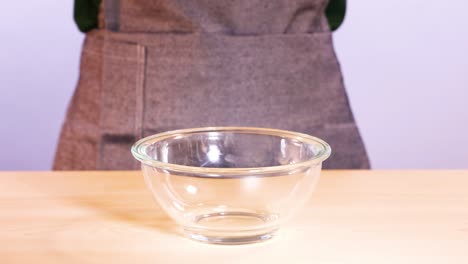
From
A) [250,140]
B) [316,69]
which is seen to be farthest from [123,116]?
[250,140]

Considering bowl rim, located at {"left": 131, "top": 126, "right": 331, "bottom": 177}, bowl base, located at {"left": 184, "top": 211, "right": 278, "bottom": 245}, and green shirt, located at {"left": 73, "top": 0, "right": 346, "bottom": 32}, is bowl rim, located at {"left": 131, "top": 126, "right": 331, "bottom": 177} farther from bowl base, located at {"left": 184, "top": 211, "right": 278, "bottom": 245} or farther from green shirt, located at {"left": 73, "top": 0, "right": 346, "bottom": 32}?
green shirt, located at {"left": 73, "top": 0, "right": 346, "bottom": 32}

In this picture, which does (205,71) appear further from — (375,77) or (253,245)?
(375,77)

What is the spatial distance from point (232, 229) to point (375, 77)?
4.51 ft

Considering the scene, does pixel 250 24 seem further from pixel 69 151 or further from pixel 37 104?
pixel 37 104

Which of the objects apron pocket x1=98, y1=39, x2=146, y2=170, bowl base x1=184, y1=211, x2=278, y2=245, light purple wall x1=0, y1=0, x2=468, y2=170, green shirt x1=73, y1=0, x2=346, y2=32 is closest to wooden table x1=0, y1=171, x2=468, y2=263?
bowl base x1=184, y1=211, x2=278, y2=245

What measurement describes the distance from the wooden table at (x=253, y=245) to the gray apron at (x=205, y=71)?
29 centimetres

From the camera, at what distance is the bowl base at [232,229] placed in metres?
0.61

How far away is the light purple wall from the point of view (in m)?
1.82

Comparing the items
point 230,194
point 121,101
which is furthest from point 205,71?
point 230,194

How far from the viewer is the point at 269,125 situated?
→ 114 centimetres

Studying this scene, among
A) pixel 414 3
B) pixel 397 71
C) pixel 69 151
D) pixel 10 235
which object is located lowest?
pixel 10 235

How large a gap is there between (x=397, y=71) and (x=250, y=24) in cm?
89

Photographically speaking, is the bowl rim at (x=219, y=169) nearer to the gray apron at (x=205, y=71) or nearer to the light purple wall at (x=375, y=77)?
the gray apron at (x=205, y=71)

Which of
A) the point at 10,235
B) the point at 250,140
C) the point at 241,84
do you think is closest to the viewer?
the point at 10,235
